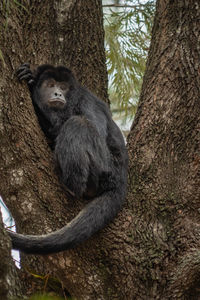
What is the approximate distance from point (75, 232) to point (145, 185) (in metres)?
0.72

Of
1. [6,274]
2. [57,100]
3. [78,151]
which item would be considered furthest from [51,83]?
[6,274]

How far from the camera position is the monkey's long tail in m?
2.89

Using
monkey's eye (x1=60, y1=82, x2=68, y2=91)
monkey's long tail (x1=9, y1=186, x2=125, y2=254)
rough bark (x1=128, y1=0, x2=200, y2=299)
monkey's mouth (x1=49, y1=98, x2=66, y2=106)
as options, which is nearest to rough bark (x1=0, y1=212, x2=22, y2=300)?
monkey's long tail (x1=9, y1=186, x2=125, y2=254)

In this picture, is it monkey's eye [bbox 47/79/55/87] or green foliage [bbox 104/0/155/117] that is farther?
green foliage [bbox 104/0/155/117]

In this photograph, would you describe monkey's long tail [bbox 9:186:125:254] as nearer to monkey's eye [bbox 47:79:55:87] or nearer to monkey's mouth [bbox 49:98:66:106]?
monkey's mouth [bbox 49:98:66:106]

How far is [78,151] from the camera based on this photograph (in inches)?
140

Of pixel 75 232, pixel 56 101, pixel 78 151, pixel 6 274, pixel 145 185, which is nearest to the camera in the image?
pixel 6 274

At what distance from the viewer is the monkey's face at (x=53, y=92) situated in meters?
4.17

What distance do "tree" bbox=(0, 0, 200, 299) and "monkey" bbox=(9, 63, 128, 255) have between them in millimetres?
103

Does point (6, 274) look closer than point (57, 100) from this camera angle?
Yes

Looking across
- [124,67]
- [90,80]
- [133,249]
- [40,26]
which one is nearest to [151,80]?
[90,80]

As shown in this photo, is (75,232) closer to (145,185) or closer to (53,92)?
(145,185)

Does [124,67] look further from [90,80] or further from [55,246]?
[55,246]

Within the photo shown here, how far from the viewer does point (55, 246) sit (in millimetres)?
2912
